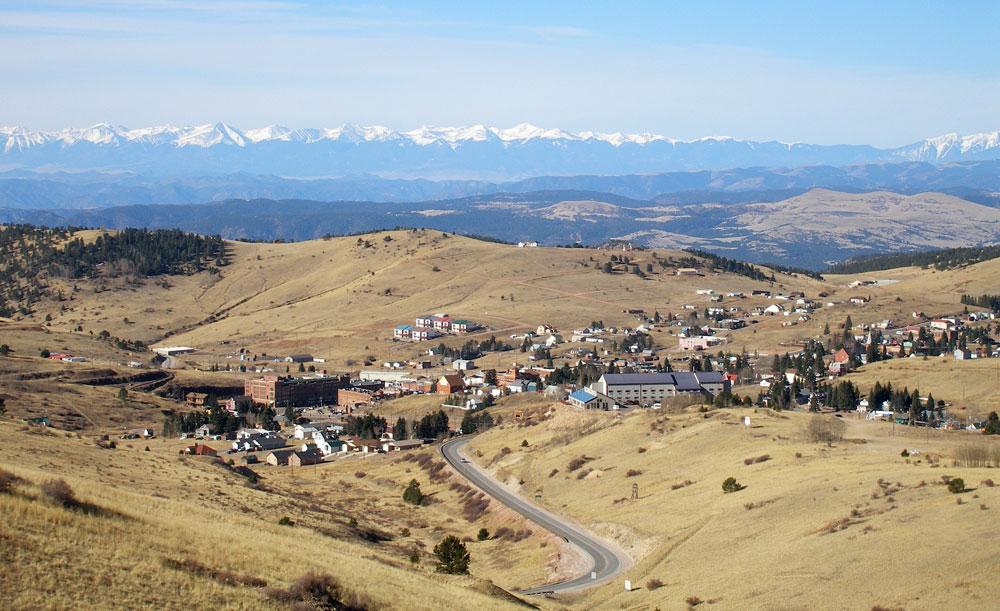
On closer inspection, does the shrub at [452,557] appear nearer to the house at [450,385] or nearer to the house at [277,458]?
the house at [277,458]

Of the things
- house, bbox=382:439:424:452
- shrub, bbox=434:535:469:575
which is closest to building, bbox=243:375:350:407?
house, bbox=382:439:424:452

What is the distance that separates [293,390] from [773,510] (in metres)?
107

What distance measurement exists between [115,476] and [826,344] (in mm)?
134035

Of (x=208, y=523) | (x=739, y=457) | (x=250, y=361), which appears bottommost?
(x=250, y=361)

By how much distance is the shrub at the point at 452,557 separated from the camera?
48.3 meters

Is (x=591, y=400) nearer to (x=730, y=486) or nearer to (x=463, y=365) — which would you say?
(x=730, y=486)

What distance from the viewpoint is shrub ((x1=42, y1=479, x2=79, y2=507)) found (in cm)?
3070

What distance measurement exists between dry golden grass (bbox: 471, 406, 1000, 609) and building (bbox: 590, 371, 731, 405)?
115 ft

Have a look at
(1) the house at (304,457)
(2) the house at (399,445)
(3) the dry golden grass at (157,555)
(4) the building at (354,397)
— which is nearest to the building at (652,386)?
(2) the house at (399,445)

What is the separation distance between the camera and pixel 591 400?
11706 cm

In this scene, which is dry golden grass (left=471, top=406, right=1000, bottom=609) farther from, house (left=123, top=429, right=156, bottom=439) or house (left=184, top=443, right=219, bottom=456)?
house (left=123, top=429, right=156, bottom=439)

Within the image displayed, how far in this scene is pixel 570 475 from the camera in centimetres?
7769

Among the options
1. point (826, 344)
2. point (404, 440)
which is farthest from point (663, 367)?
point (404, 440)

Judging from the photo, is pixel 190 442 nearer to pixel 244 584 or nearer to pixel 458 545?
pixel 458 545
